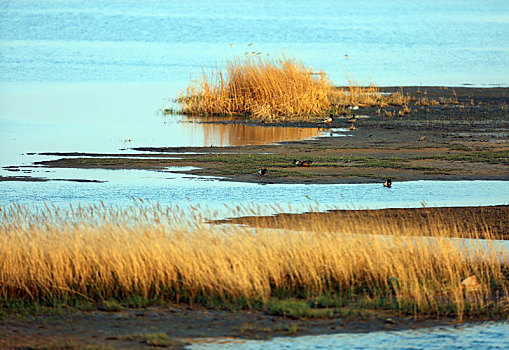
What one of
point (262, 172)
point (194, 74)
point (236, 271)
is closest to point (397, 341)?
point (236, 271)

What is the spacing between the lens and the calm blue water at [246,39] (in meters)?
65.6

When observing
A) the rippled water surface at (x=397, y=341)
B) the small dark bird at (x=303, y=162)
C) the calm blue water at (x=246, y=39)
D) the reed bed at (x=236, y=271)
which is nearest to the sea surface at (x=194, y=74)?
Result: the rippled water surface at (x=397, y=341)

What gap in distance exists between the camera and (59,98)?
46.3 m

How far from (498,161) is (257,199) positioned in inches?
320

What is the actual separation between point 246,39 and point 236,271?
87532mm

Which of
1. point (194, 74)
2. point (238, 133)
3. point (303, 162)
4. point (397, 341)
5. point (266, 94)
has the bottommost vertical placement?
point (397, 341)

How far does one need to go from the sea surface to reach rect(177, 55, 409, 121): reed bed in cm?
89

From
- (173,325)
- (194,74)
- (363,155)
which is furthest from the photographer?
(194,74)

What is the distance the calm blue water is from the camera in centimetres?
6556

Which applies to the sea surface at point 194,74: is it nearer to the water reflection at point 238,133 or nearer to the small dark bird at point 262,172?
the water reflection at point 238,133

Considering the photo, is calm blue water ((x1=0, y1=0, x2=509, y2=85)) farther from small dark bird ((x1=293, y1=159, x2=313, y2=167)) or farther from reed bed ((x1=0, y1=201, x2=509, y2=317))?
reed bed ((x1=0, y1=201, x2=509, y2=317))

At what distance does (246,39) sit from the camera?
319 ft

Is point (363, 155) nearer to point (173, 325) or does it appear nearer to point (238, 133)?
point (238, 133)

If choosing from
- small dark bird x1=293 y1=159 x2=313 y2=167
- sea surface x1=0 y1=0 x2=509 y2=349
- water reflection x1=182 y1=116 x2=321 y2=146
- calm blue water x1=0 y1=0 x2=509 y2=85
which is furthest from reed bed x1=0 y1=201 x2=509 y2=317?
calm blue water x1=0 y1=0 x2=509 y2=85
